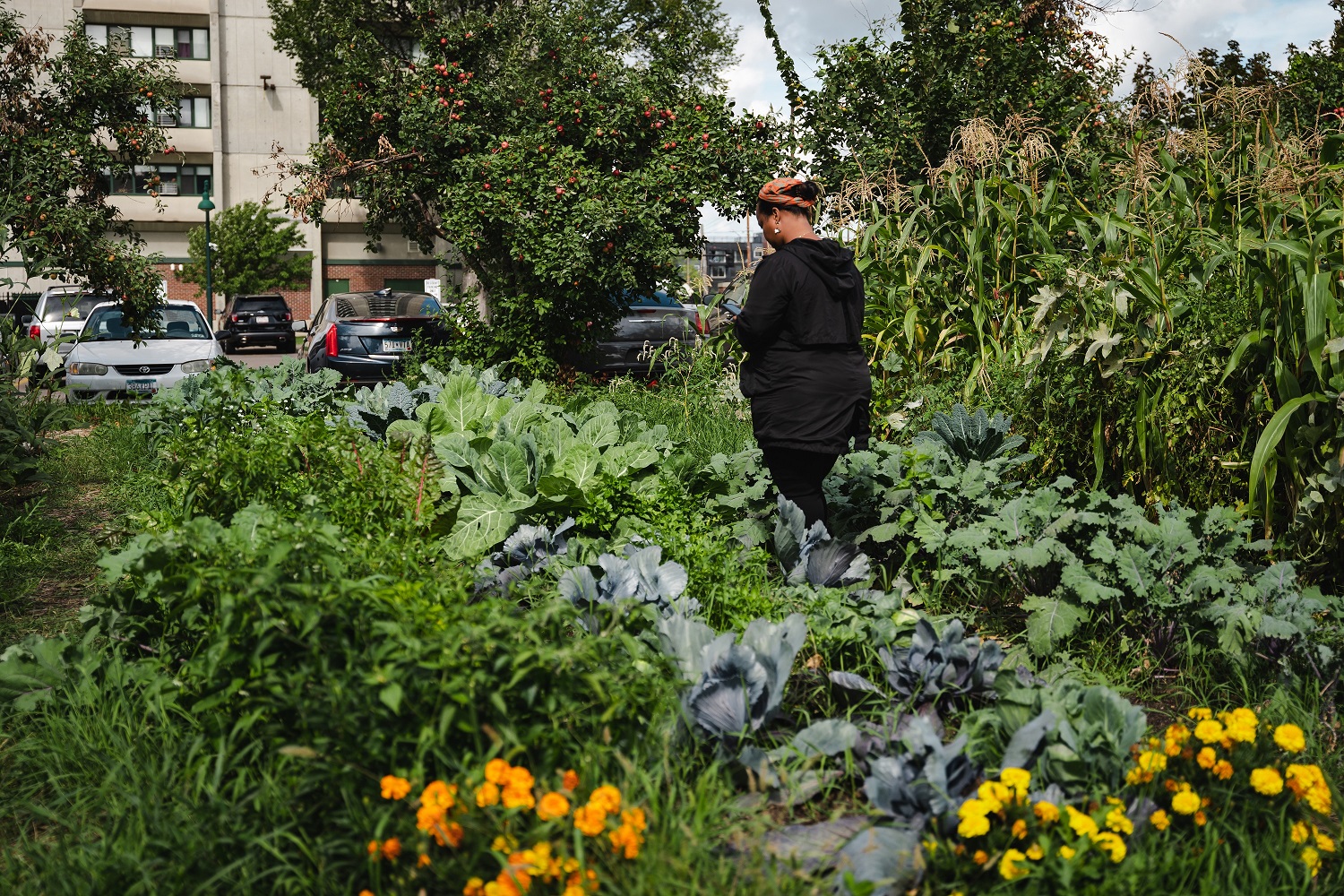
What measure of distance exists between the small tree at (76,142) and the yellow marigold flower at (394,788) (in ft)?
29.1

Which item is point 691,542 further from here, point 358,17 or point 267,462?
point 358,17

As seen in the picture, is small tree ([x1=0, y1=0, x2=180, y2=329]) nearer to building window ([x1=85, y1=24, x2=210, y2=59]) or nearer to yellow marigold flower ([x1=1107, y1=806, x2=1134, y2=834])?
yellow marigold flower ([x1=1107, y1=806, x2=1134, y2=834])

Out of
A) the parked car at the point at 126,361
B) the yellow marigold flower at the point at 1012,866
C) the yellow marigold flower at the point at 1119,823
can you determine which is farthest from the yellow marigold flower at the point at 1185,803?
the parked car at the point at 126,361

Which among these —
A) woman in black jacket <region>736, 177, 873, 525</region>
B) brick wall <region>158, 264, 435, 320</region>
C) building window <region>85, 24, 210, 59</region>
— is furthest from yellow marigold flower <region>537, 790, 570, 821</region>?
building window <region>85, 24, 210, 59</region>

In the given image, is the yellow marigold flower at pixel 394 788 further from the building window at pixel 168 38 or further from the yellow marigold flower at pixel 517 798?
the building window at pixel 168 38

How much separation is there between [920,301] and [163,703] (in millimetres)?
5007

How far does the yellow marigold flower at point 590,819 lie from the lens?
6.54 ft

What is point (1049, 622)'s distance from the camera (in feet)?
11.2

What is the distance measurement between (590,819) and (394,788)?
394mm

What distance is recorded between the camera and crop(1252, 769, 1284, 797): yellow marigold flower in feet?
7.45

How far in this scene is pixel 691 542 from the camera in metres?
3.98

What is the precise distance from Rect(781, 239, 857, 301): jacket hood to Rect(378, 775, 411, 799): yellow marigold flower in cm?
270

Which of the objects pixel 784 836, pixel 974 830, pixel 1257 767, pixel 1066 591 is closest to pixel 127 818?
pixel 784 836

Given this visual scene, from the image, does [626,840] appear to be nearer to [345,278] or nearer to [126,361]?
[126,361]
